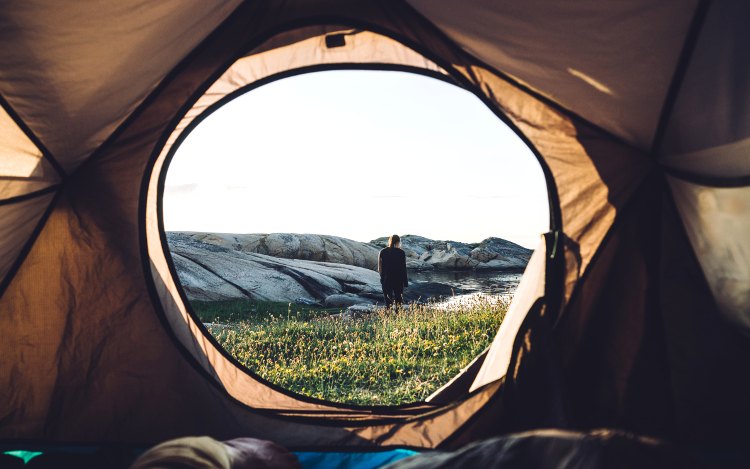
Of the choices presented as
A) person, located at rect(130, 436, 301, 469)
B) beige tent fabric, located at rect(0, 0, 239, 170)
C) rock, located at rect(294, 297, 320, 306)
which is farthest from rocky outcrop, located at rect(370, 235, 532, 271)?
person, located at rect(130, 436, 301, 469)

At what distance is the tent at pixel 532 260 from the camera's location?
2486 millimetres

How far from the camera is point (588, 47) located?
251cm

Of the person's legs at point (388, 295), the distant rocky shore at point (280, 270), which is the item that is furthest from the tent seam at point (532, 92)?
the person's legs at point (388, 295)

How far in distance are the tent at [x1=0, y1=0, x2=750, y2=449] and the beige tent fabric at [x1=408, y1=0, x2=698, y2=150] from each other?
11 mm

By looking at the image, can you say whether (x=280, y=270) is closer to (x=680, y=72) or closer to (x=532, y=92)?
(x=532, y=92)

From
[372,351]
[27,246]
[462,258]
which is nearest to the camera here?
Answer: [27,246]

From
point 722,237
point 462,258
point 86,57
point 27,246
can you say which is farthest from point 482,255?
point 86,57

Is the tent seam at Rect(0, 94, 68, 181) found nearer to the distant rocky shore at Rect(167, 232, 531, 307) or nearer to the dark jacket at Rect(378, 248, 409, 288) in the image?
the distant rocky shore at Rect(167, 232, 531, 307)

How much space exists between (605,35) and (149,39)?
2236mm

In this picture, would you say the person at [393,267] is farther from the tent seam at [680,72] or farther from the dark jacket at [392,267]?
the tent seam at [680,72]

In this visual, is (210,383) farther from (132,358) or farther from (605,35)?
(605,35)

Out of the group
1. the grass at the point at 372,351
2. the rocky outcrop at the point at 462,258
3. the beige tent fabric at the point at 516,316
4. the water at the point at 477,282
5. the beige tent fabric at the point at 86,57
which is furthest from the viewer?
the rocky outcrop at the point at 462,258

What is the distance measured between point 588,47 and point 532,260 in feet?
4.19

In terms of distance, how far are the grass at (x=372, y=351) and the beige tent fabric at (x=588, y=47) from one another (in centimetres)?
312
